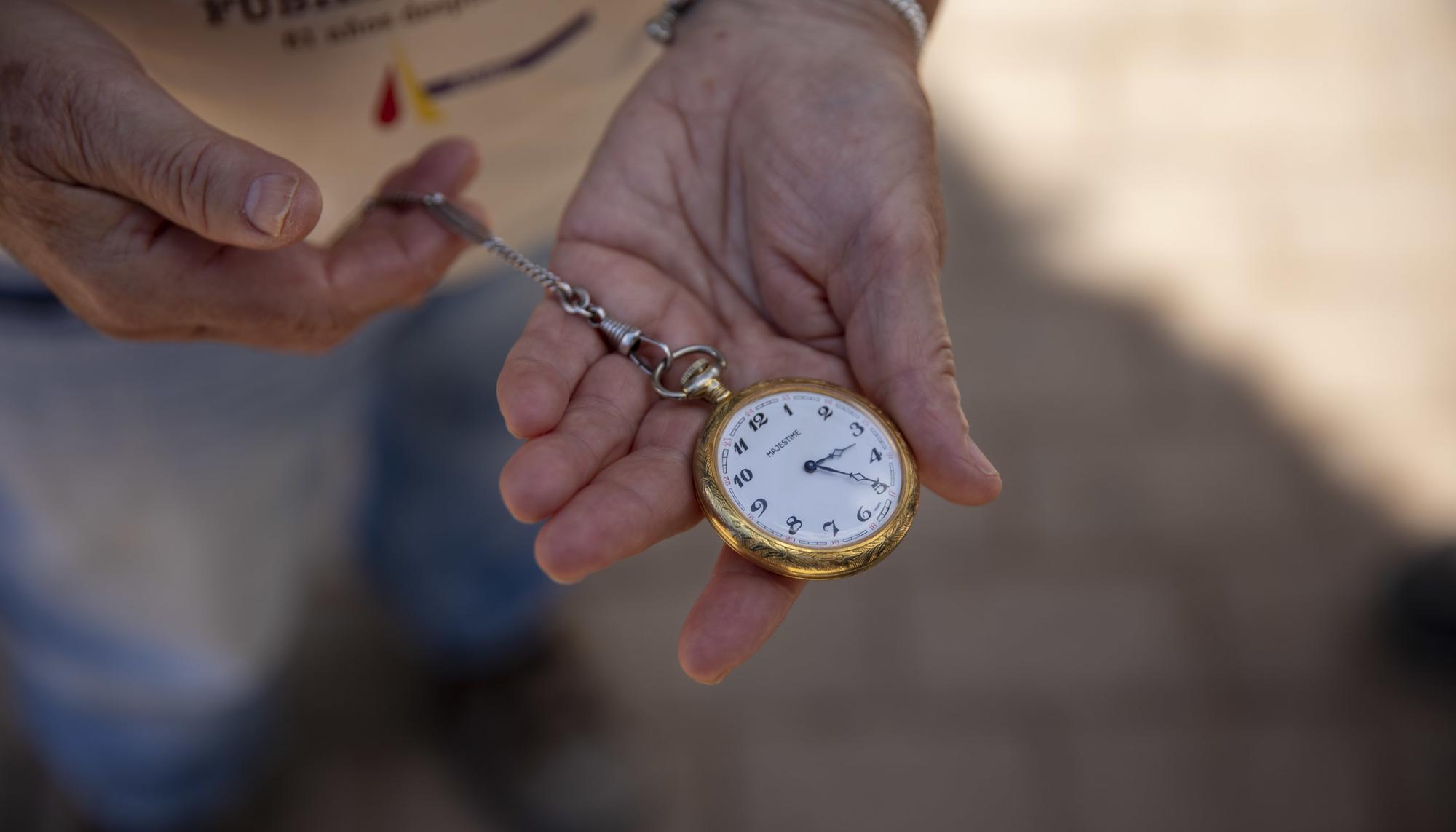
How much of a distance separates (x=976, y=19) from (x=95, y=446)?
13.7ft

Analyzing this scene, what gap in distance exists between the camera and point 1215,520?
Result: 3758 mm

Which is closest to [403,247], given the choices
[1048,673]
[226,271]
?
[226,271]

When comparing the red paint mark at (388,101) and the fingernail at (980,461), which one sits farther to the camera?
the red paint mark at (388,101)

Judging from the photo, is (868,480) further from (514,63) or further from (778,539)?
(514,63)

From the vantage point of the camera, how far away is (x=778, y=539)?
1.89 metres

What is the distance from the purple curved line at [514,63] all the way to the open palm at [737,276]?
6.7 inches

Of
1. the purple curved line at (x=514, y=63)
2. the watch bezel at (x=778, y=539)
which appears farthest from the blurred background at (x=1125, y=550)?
the purple curved line at (x=514, y=63)

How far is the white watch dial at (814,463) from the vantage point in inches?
77.5

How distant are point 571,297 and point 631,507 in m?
0.52

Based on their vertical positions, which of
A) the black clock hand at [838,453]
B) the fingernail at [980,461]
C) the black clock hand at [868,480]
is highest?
the fingernail at [980,461]

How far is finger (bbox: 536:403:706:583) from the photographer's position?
159 cm

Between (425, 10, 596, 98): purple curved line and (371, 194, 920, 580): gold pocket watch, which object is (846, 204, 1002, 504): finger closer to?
(371, 194, 920, 580): gold pocket watch

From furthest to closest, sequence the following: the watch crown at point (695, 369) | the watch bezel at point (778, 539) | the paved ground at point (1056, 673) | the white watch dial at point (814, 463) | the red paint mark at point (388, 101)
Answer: the paved ground at point (1056, 673)
the red paint mark at point (388, 101)
the watch crown at point (695, 369)
the white watch dial at point (814, 463)
the watch bezel at point (778, 539)

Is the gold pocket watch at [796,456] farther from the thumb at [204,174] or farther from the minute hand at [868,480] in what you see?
the thumb at [204,174]
